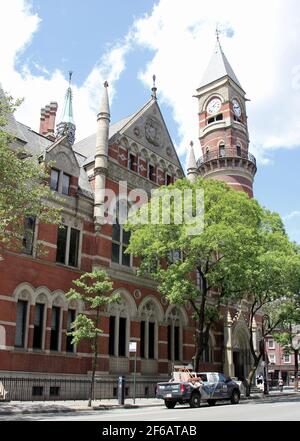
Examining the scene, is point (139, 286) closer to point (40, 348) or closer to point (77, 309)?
point (77, 309)

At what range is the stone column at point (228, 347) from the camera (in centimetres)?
3826

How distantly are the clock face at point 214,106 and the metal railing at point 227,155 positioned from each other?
583cm

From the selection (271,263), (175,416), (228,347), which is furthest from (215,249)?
(228,347)

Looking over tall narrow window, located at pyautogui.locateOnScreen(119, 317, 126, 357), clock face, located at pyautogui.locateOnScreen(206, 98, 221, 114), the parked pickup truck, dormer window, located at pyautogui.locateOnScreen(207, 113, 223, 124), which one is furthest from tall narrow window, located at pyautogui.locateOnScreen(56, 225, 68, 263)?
clock face, located at pyautogui.locateOnScreen(206, 98, 221, 114)

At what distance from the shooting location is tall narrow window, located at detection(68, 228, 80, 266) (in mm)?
27641

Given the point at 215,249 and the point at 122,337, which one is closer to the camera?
the point at 215,249

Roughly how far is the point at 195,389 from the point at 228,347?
17.1 metres

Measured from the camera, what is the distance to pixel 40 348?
24.5 meters

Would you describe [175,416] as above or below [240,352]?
below

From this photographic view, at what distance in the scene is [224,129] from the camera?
5188 centimetres

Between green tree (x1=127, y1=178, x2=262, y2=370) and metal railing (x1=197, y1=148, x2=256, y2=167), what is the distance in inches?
841

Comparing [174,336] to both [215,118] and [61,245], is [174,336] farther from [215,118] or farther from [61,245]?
[215,118]
